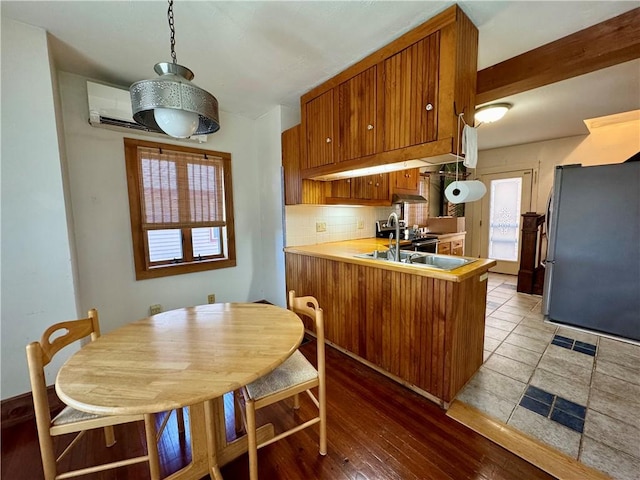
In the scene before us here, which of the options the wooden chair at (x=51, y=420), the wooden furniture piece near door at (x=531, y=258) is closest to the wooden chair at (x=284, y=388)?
the wooden chair at (x=51, y=420)

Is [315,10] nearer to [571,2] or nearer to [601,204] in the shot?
[571,2]

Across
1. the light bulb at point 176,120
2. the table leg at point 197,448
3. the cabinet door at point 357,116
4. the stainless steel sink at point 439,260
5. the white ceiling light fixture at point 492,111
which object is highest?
the white ceiling light fixture at point 492,111

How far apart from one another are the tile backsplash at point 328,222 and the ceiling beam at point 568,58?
1.92 metres

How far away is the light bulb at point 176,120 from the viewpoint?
1.13 m

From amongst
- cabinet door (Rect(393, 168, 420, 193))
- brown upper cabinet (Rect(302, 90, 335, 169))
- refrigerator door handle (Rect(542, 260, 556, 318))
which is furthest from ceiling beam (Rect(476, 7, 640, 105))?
refrigerator door handle (Rect(542, 260, 556, 318))

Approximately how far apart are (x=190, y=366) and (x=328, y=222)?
252 centimetres

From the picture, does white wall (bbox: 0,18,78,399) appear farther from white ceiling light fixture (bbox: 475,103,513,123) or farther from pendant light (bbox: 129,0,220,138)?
white ceiling light fixture (bbox: 475,103,513,123)

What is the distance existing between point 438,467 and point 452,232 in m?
3.82

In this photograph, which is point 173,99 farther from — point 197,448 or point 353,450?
point 353,450

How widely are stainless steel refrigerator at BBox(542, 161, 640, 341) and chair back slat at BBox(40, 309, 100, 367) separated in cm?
429

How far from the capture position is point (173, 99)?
103 cm

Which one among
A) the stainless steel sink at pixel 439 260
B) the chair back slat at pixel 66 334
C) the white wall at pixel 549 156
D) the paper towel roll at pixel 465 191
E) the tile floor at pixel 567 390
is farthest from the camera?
the white wall at pixel 549 156

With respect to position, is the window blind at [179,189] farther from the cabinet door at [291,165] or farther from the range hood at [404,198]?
the range hood at [404,198]

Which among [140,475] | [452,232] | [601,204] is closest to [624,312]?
[601,204]
